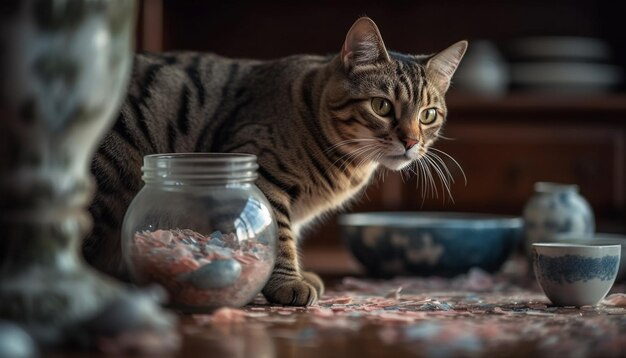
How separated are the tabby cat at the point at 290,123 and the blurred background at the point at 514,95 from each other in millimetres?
1064

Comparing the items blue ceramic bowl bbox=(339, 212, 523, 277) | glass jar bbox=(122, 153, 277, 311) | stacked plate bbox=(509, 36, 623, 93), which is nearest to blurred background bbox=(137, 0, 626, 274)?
stacked plate bbox=(509, 36, 623, 93)

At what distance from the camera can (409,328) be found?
99cm

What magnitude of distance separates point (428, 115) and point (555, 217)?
0.42m

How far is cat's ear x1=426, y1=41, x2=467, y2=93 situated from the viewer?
5.03 ft

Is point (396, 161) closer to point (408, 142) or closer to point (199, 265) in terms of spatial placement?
point (408, 142)

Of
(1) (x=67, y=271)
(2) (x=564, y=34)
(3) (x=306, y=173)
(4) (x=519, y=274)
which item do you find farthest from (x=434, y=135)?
(2) (x=564, y=34)

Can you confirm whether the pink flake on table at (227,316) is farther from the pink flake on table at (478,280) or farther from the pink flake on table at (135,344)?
the pink flake on table at (478,280)

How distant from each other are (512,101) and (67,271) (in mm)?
2083

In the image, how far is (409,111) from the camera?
1.43m

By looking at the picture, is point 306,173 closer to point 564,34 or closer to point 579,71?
point 579,71

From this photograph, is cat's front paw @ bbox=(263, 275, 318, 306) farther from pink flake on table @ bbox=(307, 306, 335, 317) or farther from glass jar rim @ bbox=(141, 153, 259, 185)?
glass jar rim @ bbox=(141, 153, 259, 185)

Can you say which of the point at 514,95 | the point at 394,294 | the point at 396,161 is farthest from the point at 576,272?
the point at 514,95

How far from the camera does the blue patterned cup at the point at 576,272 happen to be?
3.96 feet

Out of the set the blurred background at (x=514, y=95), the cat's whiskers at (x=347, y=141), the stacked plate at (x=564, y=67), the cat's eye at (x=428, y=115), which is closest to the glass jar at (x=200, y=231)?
the cat's whiskers at (x=347, y=141)
